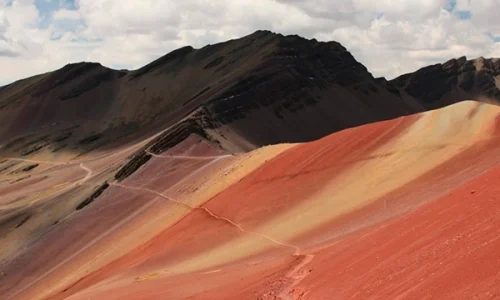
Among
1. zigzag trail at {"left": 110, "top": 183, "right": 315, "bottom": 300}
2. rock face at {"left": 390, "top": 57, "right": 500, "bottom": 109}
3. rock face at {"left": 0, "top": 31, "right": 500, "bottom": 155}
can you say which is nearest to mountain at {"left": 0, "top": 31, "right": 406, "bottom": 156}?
rock face at {"left": 0, "top": 31, "right": 500, "bottom": 155}

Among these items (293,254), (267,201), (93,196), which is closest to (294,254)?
(293,254)

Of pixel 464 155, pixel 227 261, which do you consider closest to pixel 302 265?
pixel 227 261

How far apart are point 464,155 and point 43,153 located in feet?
321

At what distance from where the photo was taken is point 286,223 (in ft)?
112

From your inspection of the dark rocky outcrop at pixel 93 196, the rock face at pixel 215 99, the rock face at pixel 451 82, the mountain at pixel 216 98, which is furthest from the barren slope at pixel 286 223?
the rock face at pixel 451 82

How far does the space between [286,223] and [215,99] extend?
201ft

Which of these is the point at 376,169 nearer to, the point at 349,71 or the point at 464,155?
the point at 464,155

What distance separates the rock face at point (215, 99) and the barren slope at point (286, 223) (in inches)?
802

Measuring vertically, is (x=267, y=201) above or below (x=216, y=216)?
above

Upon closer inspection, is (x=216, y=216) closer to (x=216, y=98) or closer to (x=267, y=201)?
(x=267, y=201)

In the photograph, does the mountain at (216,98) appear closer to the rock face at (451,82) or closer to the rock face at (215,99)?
the rock face at (215,99)

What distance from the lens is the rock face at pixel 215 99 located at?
9544cm

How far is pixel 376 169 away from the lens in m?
36.6

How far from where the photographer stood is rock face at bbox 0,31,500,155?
95.4 metres
